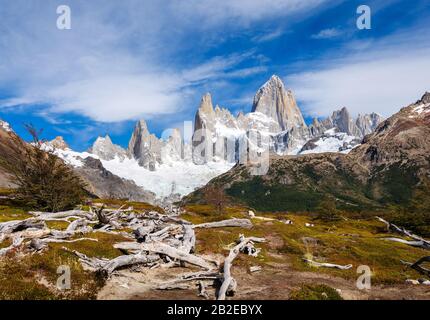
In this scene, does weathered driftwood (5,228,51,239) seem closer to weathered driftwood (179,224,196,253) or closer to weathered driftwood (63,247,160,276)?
weathered driftwood (63,247,160,276)

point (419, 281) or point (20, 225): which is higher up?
point (20, 225)

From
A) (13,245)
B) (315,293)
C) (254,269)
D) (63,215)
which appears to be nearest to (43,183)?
(63,215)

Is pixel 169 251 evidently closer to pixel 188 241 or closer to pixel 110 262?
pixel 188 241

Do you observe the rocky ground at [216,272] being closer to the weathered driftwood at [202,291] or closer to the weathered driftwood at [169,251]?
the weathered driftwood at [202,291]

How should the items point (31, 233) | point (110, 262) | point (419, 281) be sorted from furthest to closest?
point (31, 233)
point (419, 281)
point (110, 262)

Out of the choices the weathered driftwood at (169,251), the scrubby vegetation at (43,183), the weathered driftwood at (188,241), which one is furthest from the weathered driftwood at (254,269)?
the scrubby vegetation at (43,183)

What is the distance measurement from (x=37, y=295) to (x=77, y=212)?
35297 mm

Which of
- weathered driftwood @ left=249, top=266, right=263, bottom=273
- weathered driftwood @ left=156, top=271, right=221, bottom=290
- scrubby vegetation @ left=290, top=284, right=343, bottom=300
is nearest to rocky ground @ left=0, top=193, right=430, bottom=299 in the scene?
scrubby vegetation @ left=290, top=284, right=343, bottom=300

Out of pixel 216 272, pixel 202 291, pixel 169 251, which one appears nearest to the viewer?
pixel 202 291

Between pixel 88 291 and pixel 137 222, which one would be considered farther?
pixel 137 222

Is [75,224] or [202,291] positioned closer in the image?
[202,291]

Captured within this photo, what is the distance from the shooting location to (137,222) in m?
55.0
